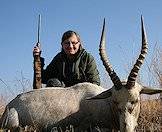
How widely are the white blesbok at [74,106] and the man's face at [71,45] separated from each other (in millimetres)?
1355

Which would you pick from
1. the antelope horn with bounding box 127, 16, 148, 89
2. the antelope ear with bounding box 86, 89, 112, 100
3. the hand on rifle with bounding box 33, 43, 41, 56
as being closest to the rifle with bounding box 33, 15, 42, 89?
the hand on rifle with bounding box 33, 43, 41, 56

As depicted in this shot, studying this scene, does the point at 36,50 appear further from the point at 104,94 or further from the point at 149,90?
the point at 149,90

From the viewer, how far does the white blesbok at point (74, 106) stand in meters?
6.54

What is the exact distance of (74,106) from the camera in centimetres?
709

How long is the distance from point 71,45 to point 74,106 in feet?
6.24

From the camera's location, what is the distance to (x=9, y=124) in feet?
23.0

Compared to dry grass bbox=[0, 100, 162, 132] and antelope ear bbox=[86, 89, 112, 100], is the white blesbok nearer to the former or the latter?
antelope ear bbox=[86, 89, 112, 100]

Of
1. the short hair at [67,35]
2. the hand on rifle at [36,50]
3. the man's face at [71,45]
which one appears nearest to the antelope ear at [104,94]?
the man's face at [71,45]

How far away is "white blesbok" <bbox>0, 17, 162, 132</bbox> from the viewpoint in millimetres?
6539

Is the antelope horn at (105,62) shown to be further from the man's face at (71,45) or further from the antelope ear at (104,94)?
the man's face at (71,45)

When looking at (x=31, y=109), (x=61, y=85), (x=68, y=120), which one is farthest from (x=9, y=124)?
(x=61, y=85)

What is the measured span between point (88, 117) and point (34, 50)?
2901 mm

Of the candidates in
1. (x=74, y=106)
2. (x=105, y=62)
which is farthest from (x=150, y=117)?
(x=105, y=62)

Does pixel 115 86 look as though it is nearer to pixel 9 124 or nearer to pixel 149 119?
pixel 149 119
